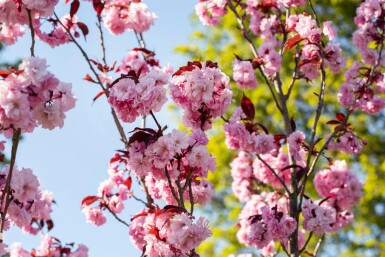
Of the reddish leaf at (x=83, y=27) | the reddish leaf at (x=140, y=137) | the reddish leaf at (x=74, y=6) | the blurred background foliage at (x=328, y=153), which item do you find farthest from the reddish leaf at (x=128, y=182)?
the blurred background foliage at (x=328, y=153)

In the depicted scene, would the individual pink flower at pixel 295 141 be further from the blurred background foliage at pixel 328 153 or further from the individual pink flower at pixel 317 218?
the blurred background foliage at pixel 328 153

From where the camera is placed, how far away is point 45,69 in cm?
226

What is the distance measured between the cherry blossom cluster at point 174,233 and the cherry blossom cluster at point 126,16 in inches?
95.8

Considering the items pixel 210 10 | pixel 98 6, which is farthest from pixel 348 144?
pixel 98 6

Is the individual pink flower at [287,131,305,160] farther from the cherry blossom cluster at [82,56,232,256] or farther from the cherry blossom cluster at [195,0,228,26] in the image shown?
the cherry blossom cluster at [195,0,228,26]

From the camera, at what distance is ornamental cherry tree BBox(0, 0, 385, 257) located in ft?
8.22

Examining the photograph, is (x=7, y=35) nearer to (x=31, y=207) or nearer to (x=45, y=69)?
(x=31, y=207)

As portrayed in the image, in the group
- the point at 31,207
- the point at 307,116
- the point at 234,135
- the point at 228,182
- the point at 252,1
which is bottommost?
the point at 31,207

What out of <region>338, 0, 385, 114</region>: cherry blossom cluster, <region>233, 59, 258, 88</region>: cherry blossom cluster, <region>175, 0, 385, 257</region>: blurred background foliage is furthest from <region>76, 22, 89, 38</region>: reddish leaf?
<region>175, 0, 385, 257</region>: blurred background foliage

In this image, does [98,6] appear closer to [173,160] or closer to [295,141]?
[295,141]

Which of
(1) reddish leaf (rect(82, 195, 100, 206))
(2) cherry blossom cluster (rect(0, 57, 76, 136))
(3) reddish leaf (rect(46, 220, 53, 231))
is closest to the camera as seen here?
(2) cherry blossom cluster (rect(0, 57, 76, 136))

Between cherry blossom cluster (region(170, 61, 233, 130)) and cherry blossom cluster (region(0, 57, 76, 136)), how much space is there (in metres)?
0.69

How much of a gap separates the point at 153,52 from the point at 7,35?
3.50 feet

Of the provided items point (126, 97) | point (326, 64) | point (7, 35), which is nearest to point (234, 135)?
point (326, 64)
